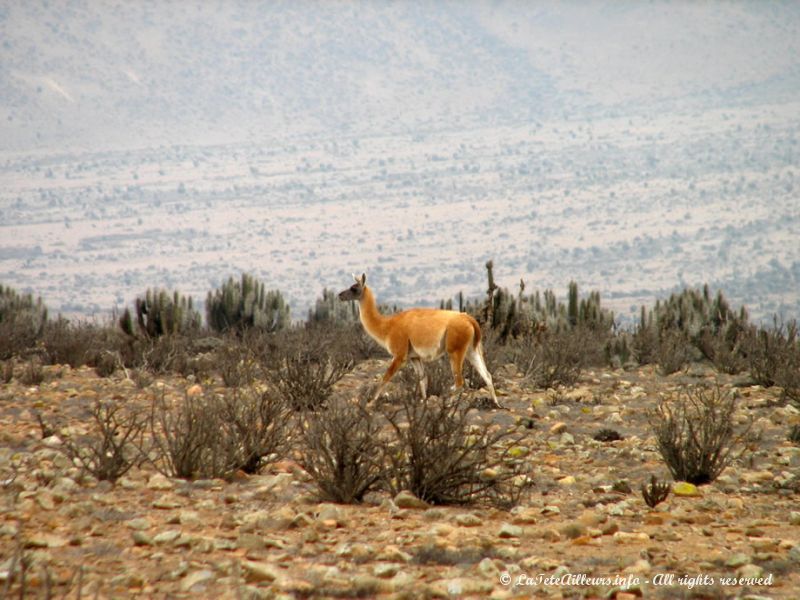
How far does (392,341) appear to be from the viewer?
1209cm

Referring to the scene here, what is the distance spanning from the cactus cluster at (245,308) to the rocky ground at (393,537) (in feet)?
44.7

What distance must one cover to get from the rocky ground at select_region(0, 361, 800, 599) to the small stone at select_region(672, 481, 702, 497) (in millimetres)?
15

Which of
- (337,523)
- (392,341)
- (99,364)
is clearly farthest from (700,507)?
(99,364)

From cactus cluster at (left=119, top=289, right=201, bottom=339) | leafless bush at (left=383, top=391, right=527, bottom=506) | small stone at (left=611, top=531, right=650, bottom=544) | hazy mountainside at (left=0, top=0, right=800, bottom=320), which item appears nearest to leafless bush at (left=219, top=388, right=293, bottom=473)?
leafless bush at (left=383, top=391, right=527, bottom=506)

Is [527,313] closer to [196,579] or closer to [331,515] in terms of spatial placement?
[331,515]

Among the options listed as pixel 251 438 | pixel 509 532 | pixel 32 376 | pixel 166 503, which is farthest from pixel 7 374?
pixel 509 532

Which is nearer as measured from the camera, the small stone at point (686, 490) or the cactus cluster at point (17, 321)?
the small stone at point (686, 490)

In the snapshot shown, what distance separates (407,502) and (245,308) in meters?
16.3

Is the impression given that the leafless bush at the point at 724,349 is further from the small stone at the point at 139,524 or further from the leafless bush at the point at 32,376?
the small stone at the point at 139,524

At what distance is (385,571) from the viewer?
18.2 feet

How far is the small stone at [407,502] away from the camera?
7.24 metres

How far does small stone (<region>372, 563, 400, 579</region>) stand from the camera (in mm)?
5527

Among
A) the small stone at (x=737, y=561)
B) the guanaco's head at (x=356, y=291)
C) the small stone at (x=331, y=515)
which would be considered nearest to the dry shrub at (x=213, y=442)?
the small stone at (x=331, y=515)

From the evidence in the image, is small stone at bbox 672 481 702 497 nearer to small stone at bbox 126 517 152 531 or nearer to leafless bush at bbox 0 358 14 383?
small stone at bbox 126 517 152 531
